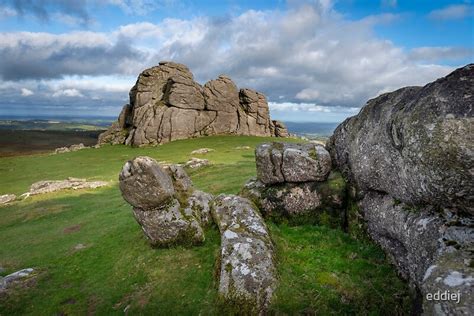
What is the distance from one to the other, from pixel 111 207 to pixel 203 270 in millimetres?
23579

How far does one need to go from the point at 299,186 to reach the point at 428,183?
9.80 meters

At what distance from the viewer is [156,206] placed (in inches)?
807

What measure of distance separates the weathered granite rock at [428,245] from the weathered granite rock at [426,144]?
2.04 feet

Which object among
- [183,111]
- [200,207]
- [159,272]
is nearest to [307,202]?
[200,207]

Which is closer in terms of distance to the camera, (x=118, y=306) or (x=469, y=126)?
(x=469, y=126)

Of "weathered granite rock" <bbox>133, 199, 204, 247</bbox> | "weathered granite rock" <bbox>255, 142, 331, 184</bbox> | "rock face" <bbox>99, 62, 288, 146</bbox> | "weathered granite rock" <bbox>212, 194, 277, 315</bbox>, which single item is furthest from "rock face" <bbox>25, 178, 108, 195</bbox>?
"rock face" <bbox>99, 62, 288, 146</bbox>

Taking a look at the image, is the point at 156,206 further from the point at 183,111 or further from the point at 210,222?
the point at 183,111

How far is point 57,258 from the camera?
Answer: 24375 mm

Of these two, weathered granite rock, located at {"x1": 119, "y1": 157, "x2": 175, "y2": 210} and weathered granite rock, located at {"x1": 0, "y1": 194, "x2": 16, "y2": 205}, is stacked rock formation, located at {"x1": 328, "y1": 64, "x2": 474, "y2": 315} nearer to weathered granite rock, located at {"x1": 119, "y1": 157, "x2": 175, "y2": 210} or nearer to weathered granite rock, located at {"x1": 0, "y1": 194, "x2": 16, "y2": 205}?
weathered granite rock, located at {"x1": 119, "y1": 157, "x2": 175, "y2": 210}

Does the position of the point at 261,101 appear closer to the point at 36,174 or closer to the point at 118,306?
the point at 36,174

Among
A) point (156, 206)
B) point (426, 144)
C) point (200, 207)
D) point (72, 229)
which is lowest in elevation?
point (72, 229)

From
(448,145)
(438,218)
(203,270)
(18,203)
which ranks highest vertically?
(448,145)

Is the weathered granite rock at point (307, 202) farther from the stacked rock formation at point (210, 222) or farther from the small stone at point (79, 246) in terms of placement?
the small stone at point (79, 246)

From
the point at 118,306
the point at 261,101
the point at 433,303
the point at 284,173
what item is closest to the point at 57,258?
the point at 118,306
